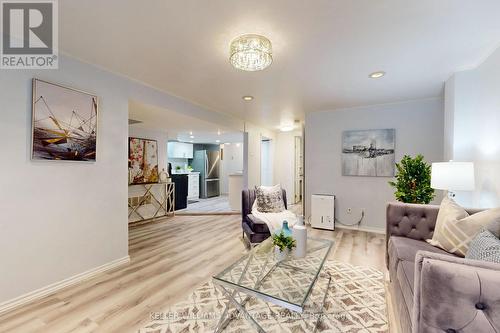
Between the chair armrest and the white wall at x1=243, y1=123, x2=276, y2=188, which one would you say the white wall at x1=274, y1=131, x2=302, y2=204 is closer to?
the white wall at x1=243, y1=123, x2=276, y2=188

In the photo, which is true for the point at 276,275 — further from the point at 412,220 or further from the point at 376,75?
the point at 376,75

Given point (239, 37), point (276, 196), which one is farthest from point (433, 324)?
point (276, 196)

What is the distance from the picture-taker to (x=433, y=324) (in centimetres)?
90

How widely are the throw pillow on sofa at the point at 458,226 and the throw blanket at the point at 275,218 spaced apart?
1496 millimetres

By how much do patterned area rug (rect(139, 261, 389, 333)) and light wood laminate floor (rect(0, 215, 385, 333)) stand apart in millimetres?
175

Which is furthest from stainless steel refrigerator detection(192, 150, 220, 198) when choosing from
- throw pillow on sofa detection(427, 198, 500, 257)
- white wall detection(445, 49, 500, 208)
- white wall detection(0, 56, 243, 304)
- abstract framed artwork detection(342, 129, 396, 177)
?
throw pillow on sofa detection(427, 198, 500, 257)

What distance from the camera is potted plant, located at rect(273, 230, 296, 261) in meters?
2.00

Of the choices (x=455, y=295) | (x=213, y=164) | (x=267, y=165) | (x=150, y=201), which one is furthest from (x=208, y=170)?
(x=455, y=295)

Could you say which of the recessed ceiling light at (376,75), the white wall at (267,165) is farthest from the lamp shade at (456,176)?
the white wall at (267,165)

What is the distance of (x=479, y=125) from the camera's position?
8.11 ft

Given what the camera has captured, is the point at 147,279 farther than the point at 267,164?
No

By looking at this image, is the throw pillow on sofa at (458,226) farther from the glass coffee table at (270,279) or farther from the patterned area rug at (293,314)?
the glass coffee table at (270,279)

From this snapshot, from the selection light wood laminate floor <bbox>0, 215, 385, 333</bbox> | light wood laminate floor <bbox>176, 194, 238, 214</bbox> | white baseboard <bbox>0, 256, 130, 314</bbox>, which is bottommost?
light wood laminate floor <bbox>176, 194, 238, 214</bbox>

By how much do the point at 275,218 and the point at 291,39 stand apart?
223 centimetres
